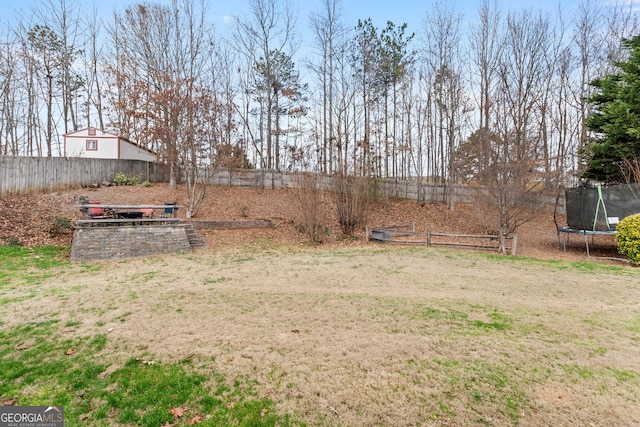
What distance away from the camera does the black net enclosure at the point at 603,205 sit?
968 cm

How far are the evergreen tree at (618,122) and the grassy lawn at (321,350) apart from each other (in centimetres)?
873

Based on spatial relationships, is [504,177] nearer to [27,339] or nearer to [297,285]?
[297,285]

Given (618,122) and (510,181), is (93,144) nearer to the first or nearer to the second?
(510,181)

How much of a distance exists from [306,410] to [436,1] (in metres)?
20.7

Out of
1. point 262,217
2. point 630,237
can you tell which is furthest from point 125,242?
point 630,237

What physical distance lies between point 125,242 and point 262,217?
645cm

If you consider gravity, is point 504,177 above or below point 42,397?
above

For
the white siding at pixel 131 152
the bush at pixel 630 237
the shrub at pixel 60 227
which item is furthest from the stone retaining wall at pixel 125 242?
the white siding at pixel 131 152

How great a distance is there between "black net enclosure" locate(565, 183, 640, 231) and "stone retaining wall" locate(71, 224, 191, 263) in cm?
1299

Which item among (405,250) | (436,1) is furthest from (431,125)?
(405,250)

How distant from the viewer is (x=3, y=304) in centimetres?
488

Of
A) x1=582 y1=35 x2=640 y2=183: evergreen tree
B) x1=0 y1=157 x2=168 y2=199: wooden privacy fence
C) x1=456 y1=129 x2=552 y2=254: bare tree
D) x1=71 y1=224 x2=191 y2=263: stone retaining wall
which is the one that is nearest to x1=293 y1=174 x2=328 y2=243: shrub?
x1=71 y1=224 x2=191 y2=263: stone retaining wall

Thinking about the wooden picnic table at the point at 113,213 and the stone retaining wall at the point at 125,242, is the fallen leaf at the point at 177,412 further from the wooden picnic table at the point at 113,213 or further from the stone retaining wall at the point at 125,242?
the wooden picnic table at the point at 113,213

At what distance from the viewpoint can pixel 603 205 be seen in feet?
33.0
